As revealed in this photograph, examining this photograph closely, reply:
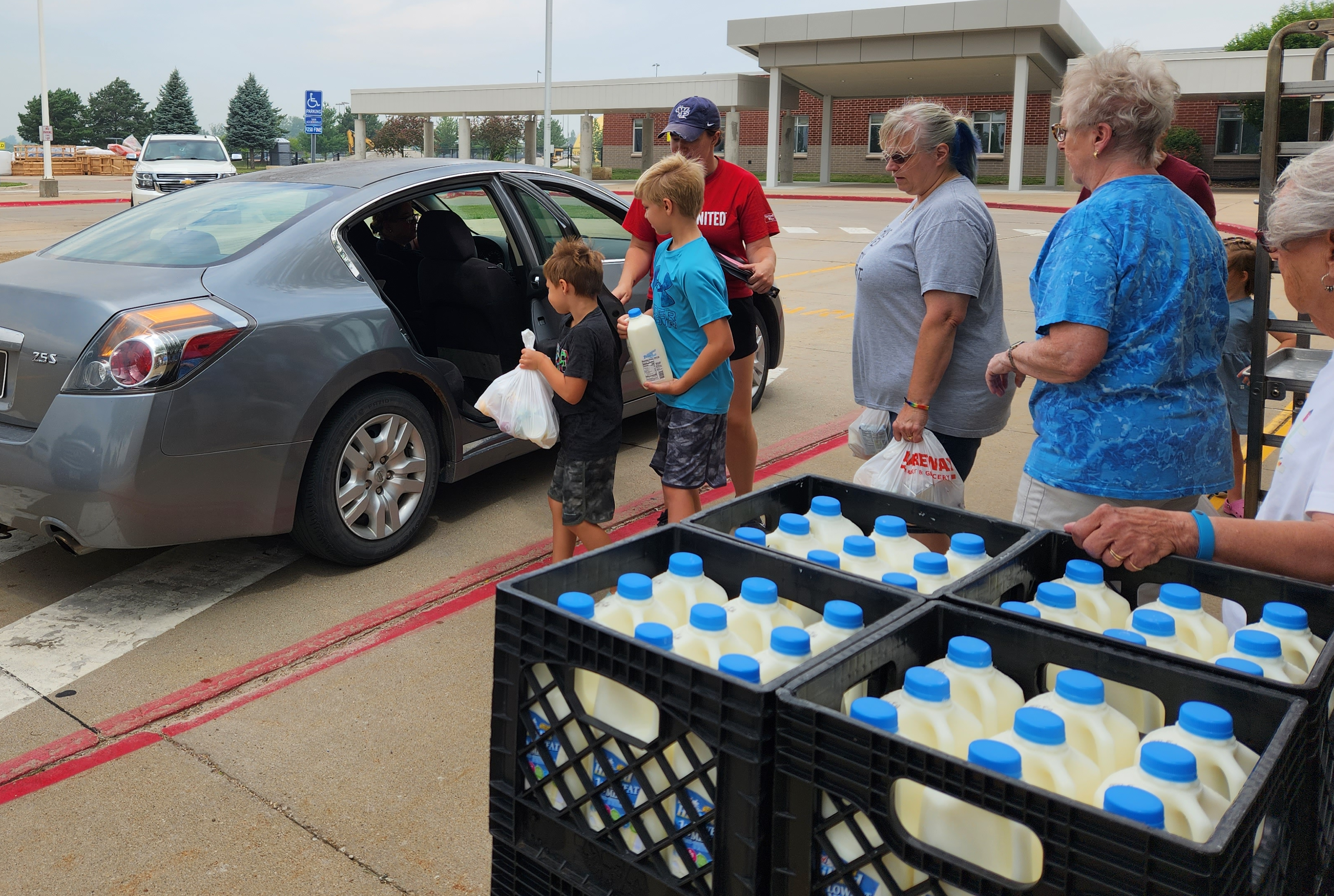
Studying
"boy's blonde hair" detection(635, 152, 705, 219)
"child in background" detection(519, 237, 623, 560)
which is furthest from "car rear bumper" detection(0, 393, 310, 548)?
"boy's blonde hair" detection(635, 152, 705, 219)

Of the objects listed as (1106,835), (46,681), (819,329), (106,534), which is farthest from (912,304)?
(819,329)

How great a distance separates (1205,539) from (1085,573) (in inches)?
10.1

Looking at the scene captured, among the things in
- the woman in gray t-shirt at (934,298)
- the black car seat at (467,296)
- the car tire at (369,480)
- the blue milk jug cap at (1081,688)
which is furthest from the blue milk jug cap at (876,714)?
the black car seat at (467,296)

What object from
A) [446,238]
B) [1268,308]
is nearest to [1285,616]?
[1268,308]

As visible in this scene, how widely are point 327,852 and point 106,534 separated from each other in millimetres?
1610

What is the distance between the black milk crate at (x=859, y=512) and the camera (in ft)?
6.82

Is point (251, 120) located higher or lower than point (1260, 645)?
higher

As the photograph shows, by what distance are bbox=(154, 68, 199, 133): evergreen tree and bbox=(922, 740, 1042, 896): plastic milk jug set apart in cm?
9050

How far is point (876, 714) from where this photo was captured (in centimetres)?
133

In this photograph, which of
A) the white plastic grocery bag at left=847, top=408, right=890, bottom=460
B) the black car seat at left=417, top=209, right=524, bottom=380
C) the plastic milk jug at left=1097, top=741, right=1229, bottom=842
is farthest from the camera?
the black car seat at left=417, top=209, right=524, bottom=380

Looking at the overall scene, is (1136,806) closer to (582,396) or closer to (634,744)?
(634,744)

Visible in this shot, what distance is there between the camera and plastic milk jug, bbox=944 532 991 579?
76.8 inches

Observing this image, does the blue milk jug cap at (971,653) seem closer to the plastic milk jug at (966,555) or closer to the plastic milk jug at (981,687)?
the plastic milk jug at (981,687)

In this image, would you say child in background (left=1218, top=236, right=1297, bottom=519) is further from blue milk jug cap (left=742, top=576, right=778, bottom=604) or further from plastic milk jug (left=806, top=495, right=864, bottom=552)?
blue milk jug cap (left=742, top=576, right=778, bottom=604)
